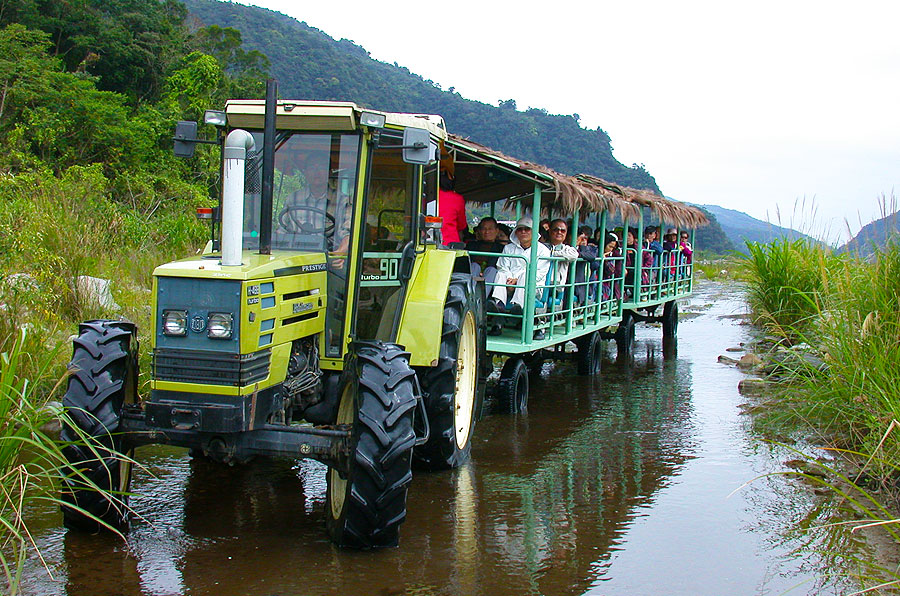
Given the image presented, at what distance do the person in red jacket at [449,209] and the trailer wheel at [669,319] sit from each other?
239 inches

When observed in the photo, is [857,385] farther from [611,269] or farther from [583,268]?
[611,269]

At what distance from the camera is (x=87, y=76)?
25.9 metres

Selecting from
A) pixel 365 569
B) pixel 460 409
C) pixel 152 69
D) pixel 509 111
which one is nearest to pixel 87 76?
pixel 152 69

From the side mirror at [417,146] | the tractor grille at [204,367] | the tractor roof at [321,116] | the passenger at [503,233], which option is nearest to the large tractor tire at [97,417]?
the tractor grille at [204,367]

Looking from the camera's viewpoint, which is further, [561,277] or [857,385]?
[561,277]

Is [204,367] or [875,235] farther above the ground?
[875,235]

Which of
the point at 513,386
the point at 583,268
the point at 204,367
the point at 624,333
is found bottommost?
the point at 513,386

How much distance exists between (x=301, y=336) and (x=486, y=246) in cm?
456

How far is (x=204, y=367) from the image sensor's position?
14.6 feet

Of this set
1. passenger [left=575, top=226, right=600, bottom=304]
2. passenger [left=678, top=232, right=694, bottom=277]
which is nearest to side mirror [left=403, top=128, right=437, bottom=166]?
passenger [left=575, top=226, right=600, bottom=304]

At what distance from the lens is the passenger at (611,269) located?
11258 mm

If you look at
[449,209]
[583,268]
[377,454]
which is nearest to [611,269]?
[583,268]

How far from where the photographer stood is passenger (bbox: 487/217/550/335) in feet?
27.7

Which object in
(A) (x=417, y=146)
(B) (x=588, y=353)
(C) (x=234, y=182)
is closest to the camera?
(C) (x=234, y=182)
